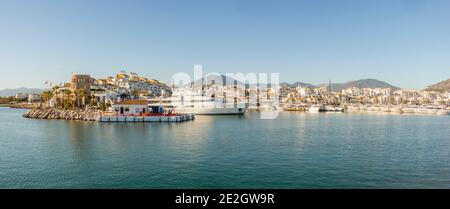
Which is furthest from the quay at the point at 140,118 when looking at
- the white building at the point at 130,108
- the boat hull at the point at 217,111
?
the boat hull at the point at 217,111

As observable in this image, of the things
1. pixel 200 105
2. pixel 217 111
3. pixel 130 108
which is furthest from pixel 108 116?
pixel 217 111

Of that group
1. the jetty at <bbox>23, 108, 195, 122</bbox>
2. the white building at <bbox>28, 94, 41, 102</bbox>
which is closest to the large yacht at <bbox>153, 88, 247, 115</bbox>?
the jetty at <bbox>23, 108, 195, 122</bbox>

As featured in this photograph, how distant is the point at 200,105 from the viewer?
258 ft

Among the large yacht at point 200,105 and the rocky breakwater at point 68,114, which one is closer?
the rocky breakwater at point 68,114

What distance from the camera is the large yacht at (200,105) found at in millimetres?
76562

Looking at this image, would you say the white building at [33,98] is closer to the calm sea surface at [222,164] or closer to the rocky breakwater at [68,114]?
the rocky breakwater at [68,114]

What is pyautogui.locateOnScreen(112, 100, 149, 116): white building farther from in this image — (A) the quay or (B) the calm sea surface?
(B) the calm sea surface

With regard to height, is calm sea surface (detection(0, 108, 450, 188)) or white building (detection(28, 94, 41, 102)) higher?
white building (detection(28, 94, 41, 102))

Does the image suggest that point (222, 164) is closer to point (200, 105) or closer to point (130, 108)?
point (130, 108)

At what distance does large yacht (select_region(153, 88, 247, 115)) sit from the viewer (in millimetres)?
76562
